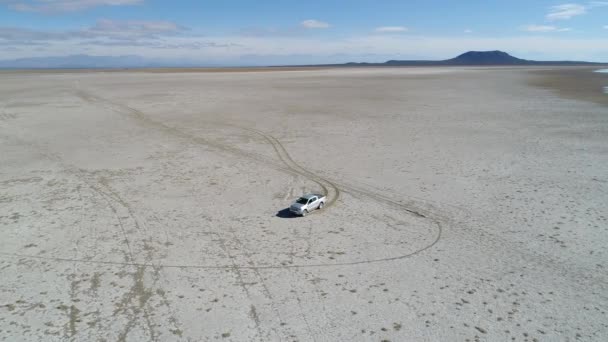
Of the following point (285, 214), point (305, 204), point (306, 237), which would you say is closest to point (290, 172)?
point (285, 214)

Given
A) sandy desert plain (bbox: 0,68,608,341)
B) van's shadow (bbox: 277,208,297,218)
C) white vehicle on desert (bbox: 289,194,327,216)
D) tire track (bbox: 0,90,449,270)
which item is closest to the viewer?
sandy desert plain (bbox: 0,68,608,341)

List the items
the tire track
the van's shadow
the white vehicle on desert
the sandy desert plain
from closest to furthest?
the sandy desert plain → the tire track → the white vehicle on desert → the van's shadow

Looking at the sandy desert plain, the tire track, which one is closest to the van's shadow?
the sandy desert plain

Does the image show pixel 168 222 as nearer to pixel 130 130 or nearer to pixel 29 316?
pixel 29 316

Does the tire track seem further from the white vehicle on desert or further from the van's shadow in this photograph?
the van's shadow

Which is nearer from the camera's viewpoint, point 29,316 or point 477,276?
point 29,316

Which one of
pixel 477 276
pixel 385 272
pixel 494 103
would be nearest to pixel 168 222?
pixel 385 272
